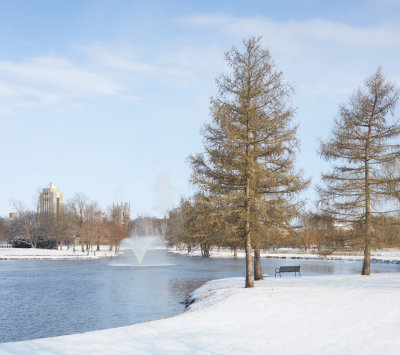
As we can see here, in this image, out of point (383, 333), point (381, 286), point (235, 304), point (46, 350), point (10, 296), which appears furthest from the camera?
point (10, 296)

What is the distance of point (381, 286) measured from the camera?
Result: 20031mm

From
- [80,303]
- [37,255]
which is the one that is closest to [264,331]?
[80,303]

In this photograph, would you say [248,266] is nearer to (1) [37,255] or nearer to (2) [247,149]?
(2) [247,149]

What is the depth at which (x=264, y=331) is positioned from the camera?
12.0m

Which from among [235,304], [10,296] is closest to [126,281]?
[10,296]

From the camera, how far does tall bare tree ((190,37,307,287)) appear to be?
69.8 ft

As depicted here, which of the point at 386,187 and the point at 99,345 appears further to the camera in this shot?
the point at 386,187

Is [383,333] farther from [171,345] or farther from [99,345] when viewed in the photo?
[99,345]

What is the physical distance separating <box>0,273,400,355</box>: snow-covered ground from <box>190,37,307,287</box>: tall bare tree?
205 inches

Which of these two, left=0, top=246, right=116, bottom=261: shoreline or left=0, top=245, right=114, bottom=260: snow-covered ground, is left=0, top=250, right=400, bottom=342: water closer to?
left=0, top=246, right=116, bottom=261: shoreline

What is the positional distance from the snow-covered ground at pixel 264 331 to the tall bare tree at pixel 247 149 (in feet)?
17.1

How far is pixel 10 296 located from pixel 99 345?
17959 mm

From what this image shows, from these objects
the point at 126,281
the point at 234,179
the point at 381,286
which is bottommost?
the point at 126,281

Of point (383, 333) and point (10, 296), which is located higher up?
point (383, 333)
